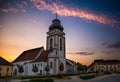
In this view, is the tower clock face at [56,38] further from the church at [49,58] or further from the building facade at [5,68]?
the building facade at [5,68]

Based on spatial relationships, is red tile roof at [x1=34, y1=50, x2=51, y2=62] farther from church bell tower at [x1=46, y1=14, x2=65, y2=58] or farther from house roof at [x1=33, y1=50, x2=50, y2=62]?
church bell tower at [x1=46, y1=14, x2=65, y2=58]

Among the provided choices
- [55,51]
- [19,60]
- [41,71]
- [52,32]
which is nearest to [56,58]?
[55,51]

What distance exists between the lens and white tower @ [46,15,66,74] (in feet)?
83.1

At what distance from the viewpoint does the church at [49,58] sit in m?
23.0

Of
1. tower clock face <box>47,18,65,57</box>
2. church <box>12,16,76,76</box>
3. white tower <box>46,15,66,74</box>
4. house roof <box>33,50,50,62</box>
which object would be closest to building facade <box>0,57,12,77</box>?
church <box>12,16,76,76</box>

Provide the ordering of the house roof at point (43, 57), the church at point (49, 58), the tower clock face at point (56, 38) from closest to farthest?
the church at point (49, 58)
the house roof at point (43, 57)
the tower clock face at point (56, 38)

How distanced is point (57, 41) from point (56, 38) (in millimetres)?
538

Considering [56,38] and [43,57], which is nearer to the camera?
[43,57]

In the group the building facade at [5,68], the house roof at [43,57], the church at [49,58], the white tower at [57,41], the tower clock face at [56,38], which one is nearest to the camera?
the building facade at [5,68]

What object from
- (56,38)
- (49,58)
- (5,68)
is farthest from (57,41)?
(5,68)

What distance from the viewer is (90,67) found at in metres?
49.7

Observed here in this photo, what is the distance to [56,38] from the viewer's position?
26.8 meters

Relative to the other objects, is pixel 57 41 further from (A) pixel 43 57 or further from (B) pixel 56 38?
(A) pixel 43 57

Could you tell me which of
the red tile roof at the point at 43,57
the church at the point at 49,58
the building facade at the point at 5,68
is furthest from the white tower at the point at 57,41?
the building facade at the point at 5,68
